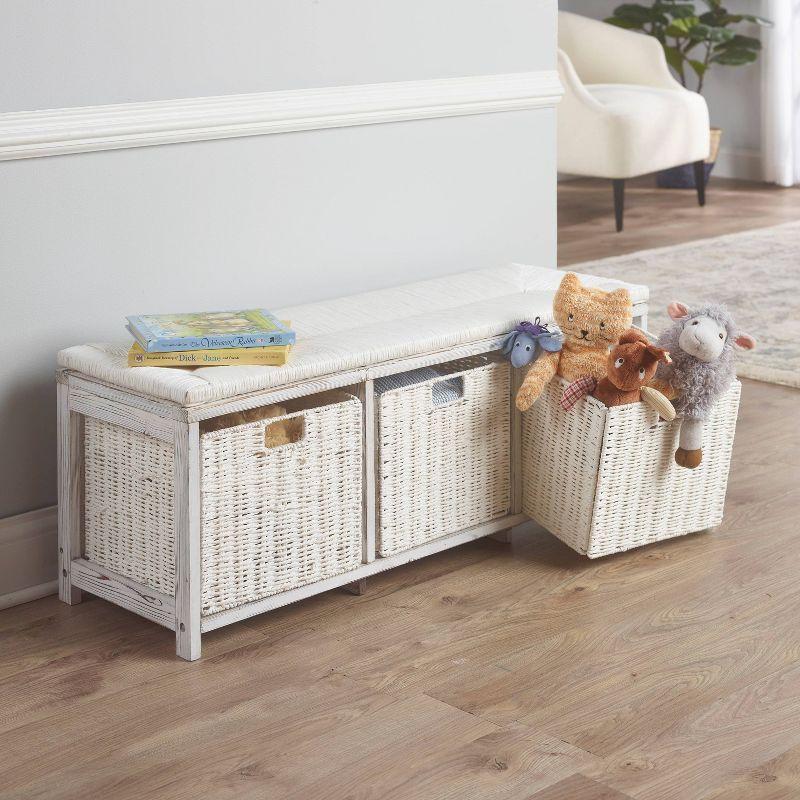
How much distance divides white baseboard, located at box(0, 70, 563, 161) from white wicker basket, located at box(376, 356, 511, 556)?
497 millimetres

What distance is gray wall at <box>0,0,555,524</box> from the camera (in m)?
1.97

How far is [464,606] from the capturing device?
6.63 feet

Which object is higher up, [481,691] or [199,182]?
[199,182]

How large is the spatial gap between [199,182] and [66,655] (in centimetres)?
79

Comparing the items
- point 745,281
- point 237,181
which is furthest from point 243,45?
point 745,281

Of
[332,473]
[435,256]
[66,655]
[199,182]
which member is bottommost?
[66,655]

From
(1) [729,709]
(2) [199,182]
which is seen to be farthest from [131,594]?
(1) [729,709]

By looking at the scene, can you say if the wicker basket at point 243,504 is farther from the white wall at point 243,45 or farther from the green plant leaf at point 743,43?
the green plant leaf at point 743,43

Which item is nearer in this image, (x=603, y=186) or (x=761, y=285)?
(x=761, y=285)

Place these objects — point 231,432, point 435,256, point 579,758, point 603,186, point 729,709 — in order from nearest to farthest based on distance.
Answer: point 579,758 < point 729,709 < point 231,432 < point 435,256 < point 603,186

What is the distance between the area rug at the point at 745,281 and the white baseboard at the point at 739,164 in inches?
51.3

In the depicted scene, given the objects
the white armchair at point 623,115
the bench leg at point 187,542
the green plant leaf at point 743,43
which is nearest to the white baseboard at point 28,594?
the bench leg at point 187,542

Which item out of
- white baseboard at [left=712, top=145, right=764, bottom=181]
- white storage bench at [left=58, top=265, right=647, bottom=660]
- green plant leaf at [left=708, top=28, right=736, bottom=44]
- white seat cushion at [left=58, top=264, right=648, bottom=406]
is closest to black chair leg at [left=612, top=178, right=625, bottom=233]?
green plant leaf at [left=708, top=28, right=736, bottom=44]

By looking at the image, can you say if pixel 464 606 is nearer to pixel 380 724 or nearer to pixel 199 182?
pixel 380 724
